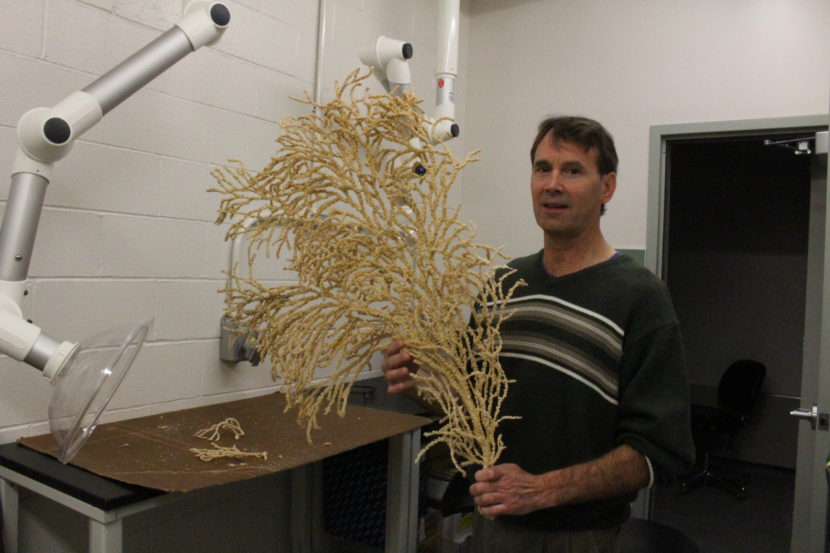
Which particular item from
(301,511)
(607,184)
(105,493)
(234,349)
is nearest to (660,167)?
(607,184)

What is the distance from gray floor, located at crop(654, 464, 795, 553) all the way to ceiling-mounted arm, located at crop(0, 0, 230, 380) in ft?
11.4

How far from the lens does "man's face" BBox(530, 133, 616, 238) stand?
1.48 meters

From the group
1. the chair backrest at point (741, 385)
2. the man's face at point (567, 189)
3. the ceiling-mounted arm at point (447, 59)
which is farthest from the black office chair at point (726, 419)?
the man's face at point (567, 189)

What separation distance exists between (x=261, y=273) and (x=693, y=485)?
149 inches

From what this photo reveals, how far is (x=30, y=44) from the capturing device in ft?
5.98

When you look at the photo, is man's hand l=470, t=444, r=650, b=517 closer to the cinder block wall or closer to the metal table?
the metal table

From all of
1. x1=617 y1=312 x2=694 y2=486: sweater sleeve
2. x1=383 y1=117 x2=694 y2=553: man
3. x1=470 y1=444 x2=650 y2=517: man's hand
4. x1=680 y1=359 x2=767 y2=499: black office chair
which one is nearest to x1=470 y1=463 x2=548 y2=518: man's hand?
x1=470 y1=444 x2=650 y2=517: man's hand

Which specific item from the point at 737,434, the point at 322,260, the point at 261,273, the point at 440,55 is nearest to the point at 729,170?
the point at 737,434

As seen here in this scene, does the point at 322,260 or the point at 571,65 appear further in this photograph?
the point at 571,65

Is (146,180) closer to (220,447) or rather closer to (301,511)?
(220,447)

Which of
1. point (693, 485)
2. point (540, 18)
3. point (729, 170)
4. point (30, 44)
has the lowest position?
point (693, 485)

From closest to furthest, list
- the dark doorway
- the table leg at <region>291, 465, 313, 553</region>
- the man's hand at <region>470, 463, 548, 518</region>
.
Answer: the man's hand at <region>470, 463, 548, 518</region> < the table leg at <region>291, 465, 313, 553</region> < the dark doorway

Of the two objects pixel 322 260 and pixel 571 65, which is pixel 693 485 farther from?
pixel 322 260

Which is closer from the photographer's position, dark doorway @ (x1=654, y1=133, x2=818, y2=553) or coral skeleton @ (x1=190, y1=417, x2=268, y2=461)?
coral skeleton @ (x1=190, y1=417, x2=268, y2=461)
